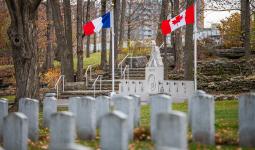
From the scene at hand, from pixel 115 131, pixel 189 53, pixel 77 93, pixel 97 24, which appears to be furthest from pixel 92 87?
pixel 115 131

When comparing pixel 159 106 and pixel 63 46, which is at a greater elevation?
pixel 63 46

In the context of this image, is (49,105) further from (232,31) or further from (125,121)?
(232,31)

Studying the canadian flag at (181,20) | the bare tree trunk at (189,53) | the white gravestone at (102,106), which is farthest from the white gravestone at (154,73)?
the white gravestone at (102,106)

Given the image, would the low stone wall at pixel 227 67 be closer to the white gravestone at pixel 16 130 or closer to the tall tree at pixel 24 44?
the tall tree at pixel 24 44

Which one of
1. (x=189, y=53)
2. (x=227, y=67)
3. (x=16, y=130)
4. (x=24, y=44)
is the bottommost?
(x=16, y=130)

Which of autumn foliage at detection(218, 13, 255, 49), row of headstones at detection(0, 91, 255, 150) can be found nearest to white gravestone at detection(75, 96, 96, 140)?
row of headstones at detection(0, 91, 255, 150)

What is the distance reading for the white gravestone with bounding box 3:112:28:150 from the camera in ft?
25.4

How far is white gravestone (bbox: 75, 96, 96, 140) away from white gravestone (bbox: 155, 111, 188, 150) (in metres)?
3.62

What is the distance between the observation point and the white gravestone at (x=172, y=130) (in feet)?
20.0

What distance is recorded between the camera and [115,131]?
22.0 ft

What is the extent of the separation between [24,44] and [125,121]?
31.5 feet

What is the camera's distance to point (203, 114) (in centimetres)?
882

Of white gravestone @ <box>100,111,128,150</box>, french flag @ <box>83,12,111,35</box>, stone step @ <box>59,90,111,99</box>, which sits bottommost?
stone step @ <box>59,90,111,99</box>

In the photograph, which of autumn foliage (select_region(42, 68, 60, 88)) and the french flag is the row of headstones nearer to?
the french flag
